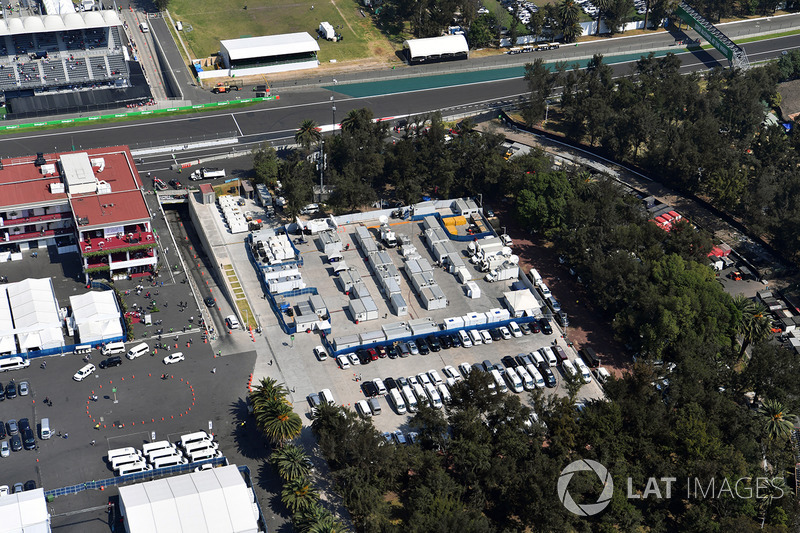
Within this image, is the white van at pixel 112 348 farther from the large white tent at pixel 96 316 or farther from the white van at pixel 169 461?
the white van at pixel 169 461

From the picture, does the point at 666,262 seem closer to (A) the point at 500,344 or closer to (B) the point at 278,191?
(A) the point at 500,344

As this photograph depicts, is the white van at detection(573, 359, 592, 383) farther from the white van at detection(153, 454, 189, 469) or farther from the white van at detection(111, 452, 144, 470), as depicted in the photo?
the white van at detection(111, 452, 144, 470)

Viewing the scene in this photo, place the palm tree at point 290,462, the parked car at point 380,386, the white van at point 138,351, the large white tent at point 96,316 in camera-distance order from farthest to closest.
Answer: the large white tent at point 96,316 < the white van at point 138,351 < the parked car at point 380,386 < the palm tree at point 290,462

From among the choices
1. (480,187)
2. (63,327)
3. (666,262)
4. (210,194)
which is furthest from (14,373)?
(666,262)

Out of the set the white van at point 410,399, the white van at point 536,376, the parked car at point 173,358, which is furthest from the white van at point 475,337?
the parked car at point 173,358

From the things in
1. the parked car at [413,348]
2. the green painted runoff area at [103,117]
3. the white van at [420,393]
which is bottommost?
the white van at [420,393]

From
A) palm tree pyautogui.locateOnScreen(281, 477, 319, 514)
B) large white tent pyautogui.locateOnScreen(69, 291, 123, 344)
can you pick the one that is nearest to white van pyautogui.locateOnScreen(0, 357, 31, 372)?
large white tent pyautogui.locateOnScreen(69, 291, 123, 344)

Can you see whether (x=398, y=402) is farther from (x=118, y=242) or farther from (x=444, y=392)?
(x=118, y=242)

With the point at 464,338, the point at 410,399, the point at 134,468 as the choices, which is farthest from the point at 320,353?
the point at 134,468
